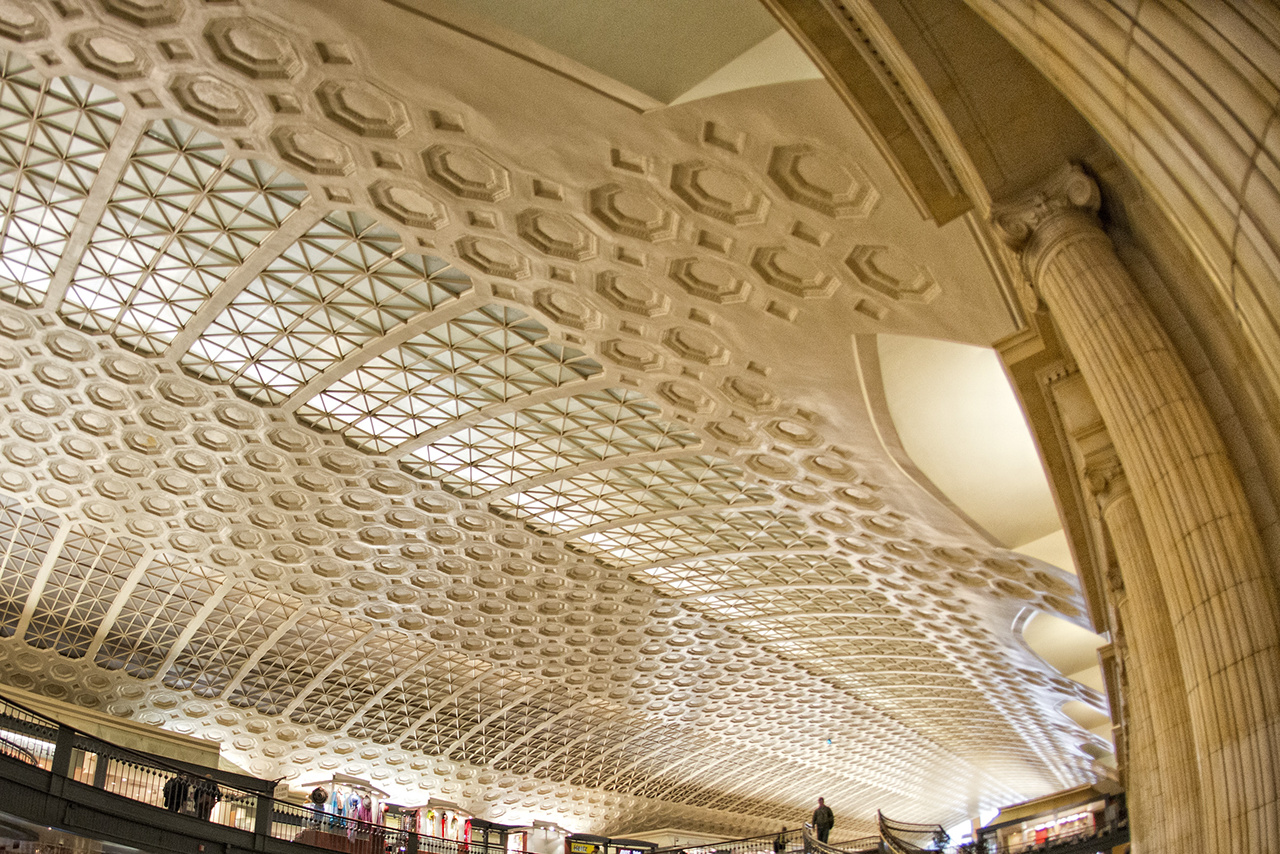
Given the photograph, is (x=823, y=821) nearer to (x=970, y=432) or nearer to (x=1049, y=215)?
(x=970, y=432)

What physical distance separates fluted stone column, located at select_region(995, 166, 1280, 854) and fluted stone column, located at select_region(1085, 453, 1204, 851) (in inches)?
12.4

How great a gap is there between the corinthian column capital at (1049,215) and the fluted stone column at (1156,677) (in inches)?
107

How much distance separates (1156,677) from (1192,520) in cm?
352

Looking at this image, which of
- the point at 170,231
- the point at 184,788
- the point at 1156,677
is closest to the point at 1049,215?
the point at 1156,677

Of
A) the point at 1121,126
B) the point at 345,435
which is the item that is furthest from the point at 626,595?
the point at 1121,126

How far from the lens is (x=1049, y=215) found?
9.82 metres

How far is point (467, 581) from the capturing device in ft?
123

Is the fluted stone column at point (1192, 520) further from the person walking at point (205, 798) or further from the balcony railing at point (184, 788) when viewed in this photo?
the person walking at point (205, 798)

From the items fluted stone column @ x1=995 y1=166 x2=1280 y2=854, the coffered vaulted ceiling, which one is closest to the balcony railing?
the coffered vaulted ceiling

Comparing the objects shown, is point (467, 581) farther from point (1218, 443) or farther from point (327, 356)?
point (1218, 443)

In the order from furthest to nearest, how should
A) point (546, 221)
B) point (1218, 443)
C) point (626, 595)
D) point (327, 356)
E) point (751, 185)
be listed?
point (626, 595) → point (327, 356) → point (546, 221) → point (751, 185) → point (1218, 443)

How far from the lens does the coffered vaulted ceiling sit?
50.9 ft

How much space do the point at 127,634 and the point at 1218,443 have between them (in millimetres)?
39631

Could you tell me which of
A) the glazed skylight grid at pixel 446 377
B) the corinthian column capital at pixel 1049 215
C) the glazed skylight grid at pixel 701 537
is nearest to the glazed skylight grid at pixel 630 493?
the glazed skylight grid at pixel 701 537
